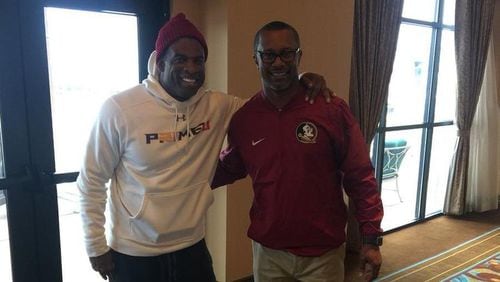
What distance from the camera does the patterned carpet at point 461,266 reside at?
2879mm

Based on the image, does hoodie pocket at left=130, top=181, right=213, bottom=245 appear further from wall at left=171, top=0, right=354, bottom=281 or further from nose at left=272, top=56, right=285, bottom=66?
wall at left=171, top=0, right=354, bottom=281

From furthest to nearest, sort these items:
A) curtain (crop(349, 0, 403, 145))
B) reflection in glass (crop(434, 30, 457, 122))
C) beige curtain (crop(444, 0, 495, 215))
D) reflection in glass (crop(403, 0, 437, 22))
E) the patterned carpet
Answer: reflection in glass (crop(434, 30, 457, 122)) → beige curtain (crop(444, 0, 495, 215)) → reflection in glass (crop(403, 0, 437, 22)) → curtain (crop(349, 0, 403, 145)) → the patterned carpet

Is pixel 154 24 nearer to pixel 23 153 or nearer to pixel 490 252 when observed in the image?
pixel 23 153

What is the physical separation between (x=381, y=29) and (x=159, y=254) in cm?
256

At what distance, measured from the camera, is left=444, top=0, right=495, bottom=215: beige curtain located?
3.98 m

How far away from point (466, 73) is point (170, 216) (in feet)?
12.4

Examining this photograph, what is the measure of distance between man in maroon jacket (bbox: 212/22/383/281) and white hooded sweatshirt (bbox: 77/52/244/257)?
25 cm

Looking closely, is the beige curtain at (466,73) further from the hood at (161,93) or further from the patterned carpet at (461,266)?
the hood at (161,93)

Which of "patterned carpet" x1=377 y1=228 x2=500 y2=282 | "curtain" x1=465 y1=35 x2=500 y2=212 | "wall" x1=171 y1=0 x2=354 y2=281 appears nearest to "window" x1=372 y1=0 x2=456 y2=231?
"curtain" x1=465 y1=35 x2=500 y2=212

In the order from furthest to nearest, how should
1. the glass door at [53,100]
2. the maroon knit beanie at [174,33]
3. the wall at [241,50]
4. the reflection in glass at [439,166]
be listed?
the reflection in glass at [439,166]
the wall at [241,50]
the glass door at [53,100]
the maroon knit beanie at [174,33]

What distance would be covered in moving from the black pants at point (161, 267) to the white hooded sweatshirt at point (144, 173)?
0.10 ft

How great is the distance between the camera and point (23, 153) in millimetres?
1893

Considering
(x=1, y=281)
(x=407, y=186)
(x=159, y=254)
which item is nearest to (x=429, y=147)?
(x=407, y=186)

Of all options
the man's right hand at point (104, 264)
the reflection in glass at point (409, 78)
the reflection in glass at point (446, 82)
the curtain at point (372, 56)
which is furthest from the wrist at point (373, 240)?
the reflection in glass at point (446, 82)
